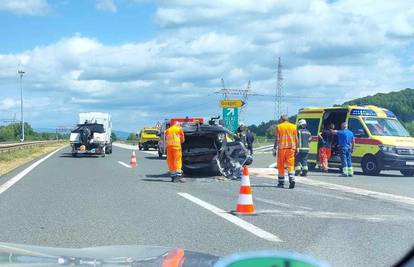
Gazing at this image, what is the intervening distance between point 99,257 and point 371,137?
17.7 meters

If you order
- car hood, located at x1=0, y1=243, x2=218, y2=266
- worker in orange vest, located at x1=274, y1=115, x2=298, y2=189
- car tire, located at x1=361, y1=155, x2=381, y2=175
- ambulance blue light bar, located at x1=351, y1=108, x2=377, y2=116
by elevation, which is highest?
ambulance blue light bar, located at x1=351, y1=108, x2=377, y2=116

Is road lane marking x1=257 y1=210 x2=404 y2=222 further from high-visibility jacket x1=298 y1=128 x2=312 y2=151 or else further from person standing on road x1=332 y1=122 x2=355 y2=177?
person standing on road x1=332 y1=122 x2=355 y2=177

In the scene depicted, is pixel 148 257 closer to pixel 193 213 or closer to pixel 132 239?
pixel 132 239

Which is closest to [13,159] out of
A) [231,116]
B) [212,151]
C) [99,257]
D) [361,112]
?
[231,116]

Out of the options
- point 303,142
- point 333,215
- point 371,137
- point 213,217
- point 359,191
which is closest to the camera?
point 213,217

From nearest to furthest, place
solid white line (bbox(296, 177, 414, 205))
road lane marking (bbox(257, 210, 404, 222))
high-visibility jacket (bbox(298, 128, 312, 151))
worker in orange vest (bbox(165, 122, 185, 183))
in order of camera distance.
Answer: road lane marking (bbox(257, 210, 404, 222)), solid white line (bbox(296, 177, 414, 205)), worker in orange vest (bbox(165, 122, 185, 183)), high-visibility jacket (bbox(298, 128, 312, 151))

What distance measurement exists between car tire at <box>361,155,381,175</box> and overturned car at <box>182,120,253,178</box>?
4.65 metres

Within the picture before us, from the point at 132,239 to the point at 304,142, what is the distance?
Answer: 35.0 feet

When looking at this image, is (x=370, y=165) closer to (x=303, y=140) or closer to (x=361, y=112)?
(x=361, y=112)

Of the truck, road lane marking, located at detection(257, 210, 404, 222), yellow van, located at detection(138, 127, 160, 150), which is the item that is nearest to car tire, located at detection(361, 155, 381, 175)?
road lane marking, located at detection(257, 210, 404, 222)

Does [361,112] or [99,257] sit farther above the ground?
[361,112]

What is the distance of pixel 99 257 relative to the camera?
3943 millimetres

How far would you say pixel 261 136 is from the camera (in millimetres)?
95688

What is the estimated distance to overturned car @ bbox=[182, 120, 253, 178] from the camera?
18328 millimetres
